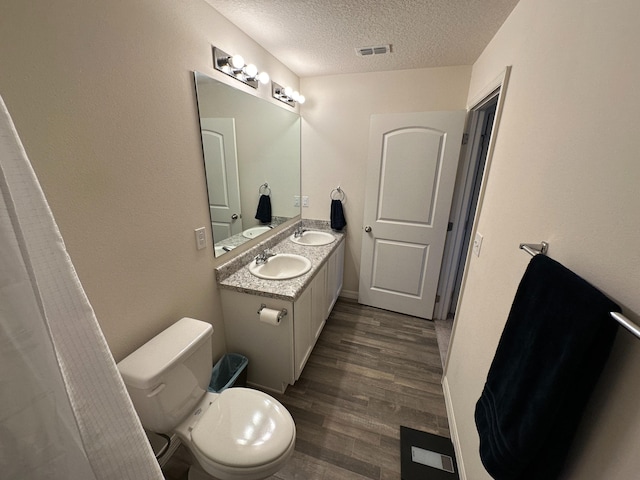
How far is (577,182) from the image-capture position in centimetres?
67

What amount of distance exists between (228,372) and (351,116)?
235 cm

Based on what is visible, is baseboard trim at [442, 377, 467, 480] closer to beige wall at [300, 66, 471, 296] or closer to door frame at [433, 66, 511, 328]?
door frame at [433, 66, 511, 328]

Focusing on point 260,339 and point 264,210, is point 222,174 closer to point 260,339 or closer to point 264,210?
point 264,210

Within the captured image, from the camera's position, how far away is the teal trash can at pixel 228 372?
1563 mm

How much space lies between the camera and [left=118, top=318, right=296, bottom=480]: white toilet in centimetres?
96

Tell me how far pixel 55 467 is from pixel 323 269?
1.69 metres

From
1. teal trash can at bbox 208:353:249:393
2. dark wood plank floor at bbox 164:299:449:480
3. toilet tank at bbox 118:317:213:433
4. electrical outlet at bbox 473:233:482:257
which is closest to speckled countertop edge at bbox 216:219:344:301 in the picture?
toilet tank at bbox 118:317:213:433

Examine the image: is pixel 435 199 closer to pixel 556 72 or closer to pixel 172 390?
pixel 556 72

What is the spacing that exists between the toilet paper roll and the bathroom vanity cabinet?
0.14ft

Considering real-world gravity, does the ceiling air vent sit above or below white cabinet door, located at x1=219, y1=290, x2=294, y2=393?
above

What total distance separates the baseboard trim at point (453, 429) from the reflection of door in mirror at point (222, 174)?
5.85ft

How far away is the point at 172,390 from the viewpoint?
1.02 m

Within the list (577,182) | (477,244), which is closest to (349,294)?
(477,244)

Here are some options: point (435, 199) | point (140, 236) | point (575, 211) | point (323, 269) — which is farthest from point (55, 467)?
point (435, 199)
